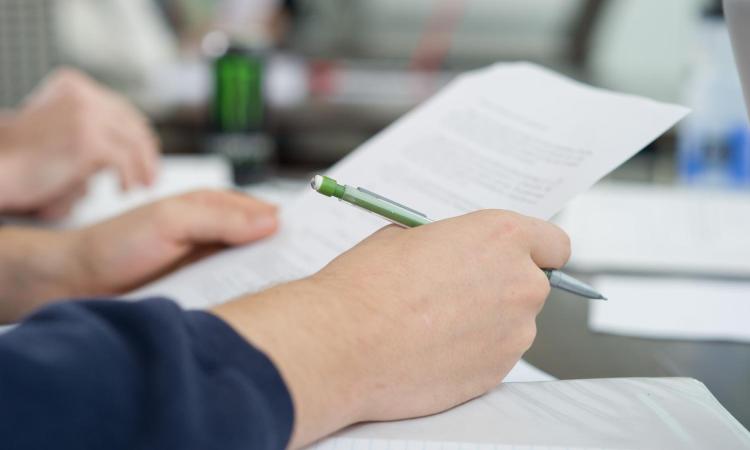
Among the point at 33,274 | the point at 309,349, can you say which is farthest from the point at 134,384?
the point at 33,274

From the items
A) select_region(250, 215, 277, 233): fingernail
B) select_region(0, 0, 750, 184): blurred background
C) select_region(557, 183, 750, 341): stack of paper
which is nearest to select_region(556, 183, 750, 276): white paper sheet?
select_region(557, 183, 750, 341): stack of paper

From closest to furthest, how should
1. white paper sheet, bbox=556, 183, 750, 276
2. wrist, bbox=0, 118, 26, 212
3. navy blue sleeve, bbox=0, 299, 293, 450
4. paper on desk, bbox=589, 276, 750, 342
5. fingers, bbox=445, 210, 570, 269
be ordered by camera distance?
navy blue sleeve, bbox=0, 299, 293, 450, fingers, bbox=445, 210, 570, 269, paper on desk, bbox=589, 276, 750, 342, white paper sheet, bbox=556, 183, 750, 276, wrist, bbox=0, 118, 26, 212

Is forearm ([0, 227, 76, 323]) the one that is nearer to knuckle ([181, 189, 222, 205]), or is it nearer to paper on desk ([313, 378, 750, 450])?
knuckle ([181, 189, 222, 205])

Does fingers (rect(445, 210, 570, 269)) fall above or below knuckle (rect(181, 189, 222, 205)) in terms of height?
above

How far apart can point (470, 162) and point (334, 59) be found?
2025 mm

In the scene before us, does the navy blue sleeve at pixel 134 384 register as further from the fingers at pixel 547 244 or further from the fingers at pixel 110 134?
the fingers at pixel 110 134

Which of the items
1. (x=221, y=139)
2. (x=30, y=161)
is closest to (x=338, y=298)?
(x=30, y=161)

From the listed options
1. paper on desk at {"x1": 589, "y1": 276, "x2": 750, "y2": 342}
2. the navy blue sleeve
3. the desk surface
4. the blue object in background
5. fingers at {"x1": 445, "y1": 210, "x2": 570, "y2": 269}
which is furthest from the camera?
the blue object in background

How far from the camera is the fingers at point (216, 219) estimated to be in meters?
0.74

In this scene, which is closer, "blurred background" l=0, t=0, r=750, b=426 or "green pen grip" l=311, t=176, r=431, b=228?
"green pen grip" l=311, t=176, r=431, b=228

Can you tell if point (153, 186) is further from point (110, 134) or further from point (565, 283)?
point (565, 283)

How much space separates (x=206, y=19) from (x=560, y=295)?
2.18 meters

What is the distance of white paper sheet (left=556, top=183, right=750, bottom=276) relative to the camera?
92 cm

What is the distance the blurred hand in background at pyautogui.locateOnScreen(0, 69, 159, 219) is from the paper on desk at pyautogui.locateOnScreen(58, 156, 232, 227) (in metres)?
0.02
